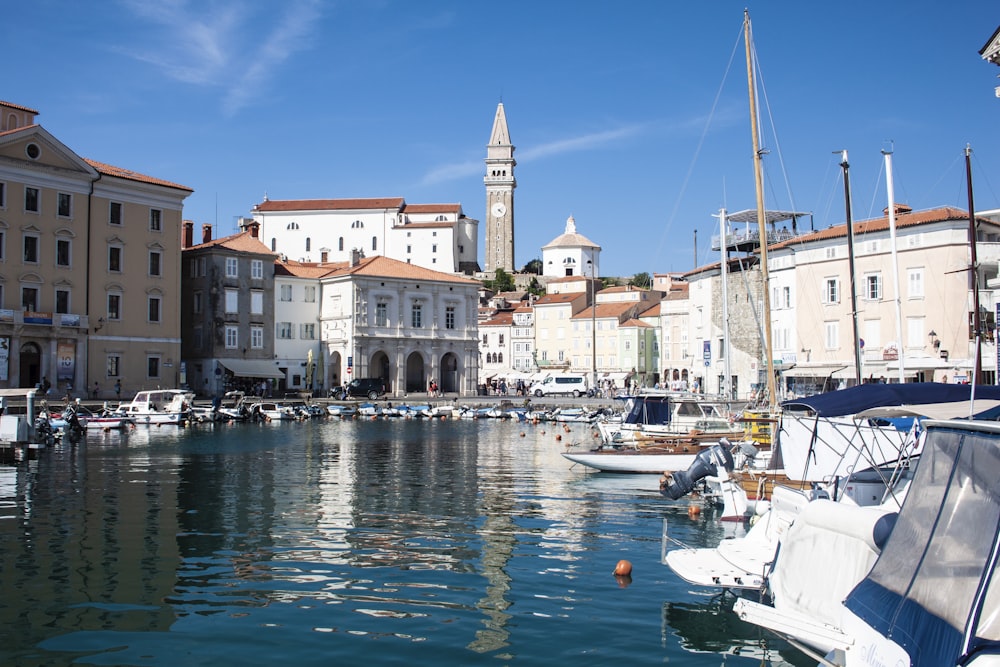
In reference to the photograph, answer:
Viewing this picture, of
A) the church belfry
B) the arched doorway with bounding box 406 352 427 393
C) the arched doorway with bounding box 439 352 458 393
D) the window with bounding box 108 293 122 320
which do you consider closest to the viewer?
the window with bounding box 108 293 122 320

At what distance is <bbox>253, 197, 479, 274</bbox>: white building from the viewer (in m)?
139

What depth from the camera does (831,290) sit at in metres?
56.6

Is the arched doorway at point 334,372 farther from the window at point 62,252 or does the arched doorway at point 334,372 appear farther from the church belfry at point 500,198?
the church belfry at point 500,198

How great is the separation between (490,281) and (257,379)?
285 ft

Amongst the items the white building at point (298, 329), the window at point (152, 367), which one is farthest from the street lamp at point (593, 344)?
the window at point (152, 367)

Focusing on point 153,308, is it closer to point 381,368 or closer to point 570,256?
point 381,368

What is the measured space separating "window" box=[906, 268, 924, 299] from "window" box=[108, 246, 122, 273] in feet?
157

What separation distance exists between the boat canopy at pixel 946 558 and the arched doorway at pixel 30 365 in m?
56.7

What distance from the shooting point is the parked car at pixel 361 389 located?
7400 centimetres

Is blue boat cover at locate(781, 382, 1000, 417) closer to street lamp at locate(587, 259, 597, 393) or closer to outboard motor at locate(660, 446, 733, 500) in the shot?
outboard motor at locate(660, 446, 733, 500)

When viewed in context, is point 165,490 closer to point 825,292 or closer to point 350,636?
point 350,636

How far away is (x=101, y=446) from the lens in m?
40.7

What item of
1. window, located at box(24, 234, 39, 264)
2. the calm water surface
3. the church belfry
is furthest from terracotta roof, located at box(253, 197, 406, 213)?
the calm water surface

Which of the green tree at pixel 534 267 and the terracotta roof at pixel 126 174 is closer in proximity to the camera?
the terracotta roof at pixel 126 174
